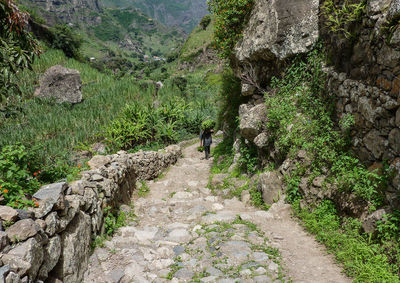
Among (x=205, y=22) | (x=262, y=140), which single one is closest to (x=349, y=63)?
(x=262, y=140)

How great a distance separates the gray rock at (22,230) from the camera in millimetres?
2148

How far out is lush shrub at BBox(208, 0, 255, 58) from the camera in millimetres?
7812

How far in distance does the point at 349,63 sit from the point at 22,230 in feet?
18.5

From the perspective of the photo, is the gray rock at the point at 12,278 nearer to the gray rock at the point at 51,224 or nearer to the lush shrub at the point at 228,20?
the gray rock at the point at 51,224

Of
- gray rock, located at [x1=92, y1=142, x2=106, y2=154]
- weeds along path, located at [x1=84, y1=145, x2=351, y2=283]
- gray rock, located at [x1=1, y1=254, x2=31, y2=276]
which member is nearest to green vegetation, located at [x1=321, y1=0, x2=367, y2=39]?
weeds along path, located at [x1=84, y1=145, x2=351, y2=283]

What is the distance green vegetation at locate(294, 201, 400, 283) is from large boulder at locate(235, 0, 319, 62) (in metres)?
4.22

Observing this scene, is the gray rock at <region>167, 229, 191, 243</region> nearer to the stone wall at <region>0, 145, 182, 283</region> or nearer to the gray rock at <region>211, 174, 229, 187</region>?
the stone wall at <region>0, 145, 182, 283</region>

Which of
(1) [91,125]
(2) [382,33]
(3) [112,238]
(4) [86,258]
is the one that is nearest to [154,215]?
(3) [112,238]

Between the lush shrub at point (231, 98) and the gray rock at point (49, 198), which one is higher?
the lush shrub at point (231, 98)

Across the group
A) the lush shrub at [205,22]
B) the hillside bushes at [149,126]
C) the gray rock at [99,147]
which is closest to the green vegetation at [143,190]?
the gray rock at [99,147]

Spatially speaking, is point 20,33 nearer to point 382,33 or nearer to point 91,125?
point 382,33

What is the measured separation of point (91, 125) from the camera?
35.8ft

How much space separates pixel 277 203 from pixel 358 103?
7.97ft

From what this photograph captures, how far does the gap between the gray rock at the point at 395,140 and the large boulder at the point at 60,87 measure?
52.7ft
